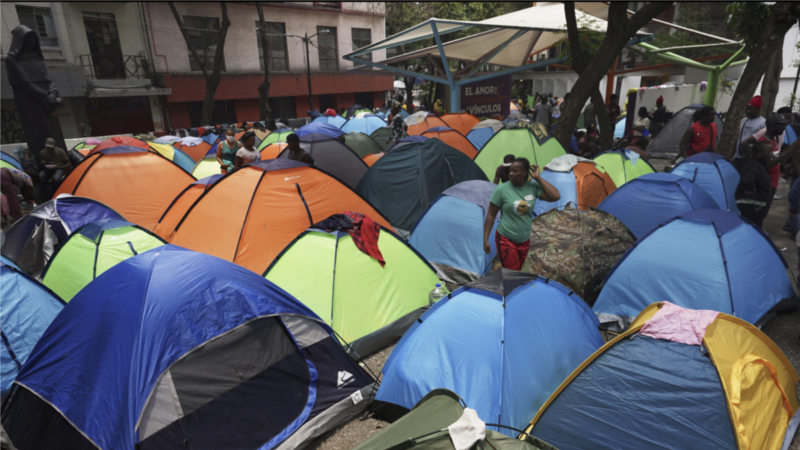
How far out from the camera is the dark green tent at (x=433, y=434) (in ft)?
6.96

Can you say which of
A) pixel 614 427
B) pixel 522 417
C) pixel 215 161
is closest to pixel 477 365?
pixel 522 417

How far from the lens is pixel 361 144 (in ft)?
37.3

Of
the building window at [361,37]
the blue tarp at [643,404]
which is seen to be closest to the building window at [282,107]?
the building window at [361,37]

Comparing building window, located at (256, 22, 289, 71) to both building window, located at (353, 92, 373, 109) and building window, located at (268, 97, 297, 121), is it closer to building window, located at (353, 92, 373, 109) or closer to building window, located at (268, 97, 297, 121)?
building window, located at (268, 97, 297, 121)

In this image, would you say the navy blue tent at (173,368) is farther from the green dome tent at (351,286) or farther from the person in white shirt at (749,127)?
the person in white shirt at (749,127)

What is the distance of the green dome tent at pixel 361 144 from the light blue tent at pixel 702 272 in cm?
771

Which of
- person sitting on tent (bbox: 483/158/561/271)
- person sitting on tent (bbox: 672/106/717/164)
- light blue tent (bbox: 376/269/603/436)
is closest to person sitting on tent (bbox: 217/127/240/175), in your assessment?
person sitting on tent (bbox: 483/158/561/271)

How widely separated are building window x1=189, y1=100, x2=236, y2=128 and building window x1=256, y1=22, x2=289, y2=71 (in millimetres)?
3457

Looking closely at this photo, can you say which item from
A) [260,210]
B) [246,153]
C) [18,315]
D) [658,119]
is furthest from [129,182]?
[658,119]

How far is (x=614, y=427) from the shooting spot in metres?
2.80

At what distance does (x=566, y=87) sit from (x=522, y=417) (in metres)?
30.3

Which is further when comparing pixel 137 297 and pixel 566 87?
pixel 566 87

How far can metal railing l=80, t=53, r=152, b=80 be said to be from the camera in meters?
20.3

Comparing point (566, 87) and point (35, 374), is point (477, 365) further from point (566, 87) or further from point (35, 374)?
point (566, 87)
